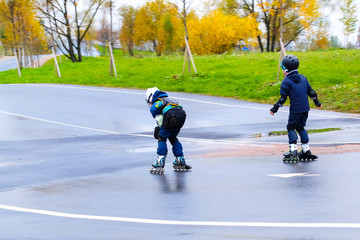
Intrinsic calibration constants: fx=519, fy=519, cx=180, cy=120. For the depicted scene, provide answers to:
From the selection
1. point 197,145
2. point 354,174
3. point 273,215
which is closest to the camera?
point 273,215

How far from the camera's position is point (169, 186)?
723 cm

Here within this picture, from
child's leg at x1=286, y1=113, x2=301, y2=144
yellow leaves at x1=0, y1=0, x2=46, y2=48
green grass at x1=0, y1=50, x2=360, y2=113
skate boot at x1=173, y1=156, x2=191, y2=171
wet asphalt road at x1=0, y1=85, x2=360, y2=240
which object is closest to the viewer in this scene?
wet asphalt road at x1=0, y1=85, x2=360, y2=240

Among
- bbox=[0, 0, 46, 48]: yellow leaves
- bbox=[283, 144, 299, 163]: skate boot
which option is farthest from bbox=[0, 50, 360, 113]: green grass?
bbox=[0, 0, 46, 48]: yellow leaves

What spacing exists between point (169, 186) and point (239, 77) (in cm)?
1673

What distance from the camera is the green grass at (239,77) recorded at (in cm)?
1912

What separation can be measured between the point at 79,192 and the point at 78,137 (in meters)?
5.75

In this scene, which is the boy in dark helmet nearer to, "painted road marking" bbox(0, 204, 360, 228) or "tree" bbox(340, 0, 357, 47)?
"painted road marking" bbox(0, 204, 360, 228)

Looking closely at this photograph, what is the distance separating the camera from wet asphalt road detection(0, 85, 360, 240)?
5.11 m

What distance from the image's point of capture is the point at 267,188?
6.66 m

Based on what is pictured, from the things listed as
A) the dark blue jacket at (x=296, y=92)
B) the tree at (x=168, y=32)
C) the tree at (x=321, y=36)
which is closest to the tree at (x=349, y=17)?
the tree at (x=321, y=36)

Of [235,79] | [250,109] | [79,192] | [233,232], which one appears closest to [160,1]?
[235,79]

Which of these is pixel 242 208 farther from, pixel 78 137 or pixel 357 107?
pixel 357 107

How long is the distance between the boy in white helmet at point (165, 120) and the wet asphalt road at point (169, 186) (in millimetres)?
225

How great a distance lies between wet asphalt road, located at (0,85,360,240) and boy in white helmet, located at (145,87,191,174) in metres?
0.22
